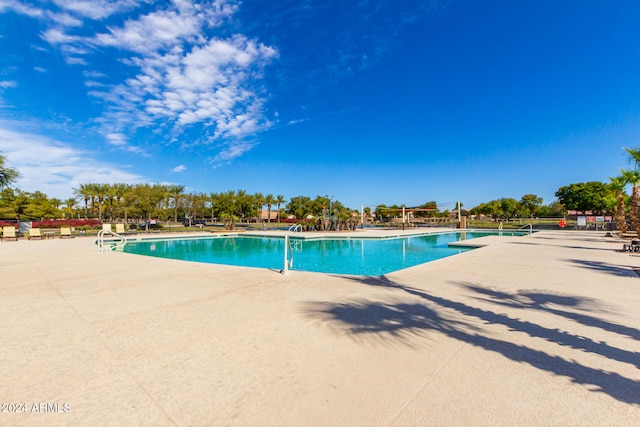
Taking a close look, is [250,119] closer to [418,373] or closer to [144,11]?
[144,11]

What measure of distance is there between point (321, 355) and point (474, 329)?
1871 mm

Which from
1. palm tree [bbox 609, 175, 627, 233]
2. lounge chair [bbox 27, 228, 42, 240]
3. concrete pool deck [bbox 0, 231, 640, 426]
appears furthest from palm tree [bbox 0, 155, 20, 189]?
palm tree [bbox 609, 175, 627, 233]

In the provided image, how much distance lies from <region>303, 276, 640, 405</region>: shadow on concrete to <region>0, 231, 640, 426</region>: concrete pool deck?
2cm

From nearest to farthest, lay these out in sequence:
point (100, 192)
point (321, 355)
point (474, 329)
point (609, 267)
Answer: point (321, 355) < point (474, 329) < point (609, 267) < point (100, 192)

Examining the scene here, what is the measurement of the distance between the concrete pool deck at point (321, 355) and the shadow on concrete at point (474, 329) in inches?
0.8

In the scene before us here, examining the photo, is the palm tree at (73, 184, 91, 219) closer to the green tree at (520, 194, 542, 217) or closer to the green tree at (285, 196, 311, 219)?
the green tree at (285, 196, 311, 219)

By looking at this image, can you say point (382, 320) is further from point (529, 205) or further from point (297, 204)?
point (529, 205)

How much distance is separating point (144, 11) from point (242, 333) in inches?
610

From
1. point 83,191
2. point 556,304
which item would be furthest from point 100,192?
point 556,304

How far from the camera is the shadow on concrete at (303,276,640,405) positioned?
89.7 inches

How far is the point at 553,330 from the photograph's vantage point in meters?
3.27

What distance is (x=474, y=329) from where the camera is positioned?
333cm

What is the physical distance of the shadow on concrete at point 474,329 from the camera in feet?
7.47

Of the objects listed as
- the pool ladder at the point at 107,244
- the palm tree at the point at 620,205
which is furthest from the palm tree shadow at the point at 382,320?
the palm tree at the point at 620,205
